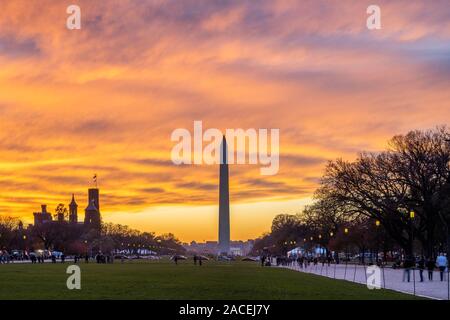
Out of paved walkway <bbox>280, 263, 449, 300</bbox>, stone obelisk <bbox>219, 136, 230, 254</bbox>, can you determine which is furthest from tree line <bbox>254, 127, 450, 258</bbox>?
stone obelisk <bbox>219, 136, 230, 254</bbox>

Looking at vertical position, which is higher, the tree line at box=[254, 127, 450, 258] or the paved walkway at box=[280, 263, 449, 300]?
the tree line at box=[254, 127, 450, 258]

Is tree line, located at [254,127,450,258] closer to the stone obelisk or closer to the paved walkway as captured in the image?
the paved walkway

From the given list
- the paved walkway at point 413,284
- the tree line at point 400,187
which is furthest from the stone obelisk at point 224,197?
the paved walkway at point 413,284

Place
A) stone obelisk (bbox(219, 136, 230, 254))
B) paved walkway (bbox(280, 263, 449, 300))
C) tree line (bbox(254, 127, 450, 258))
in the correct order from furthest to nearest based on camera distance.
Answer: stone obelisk (bbox(219, 136, 230, 254)), tree line (bbox(254, 127, 450, 258)), paved walkway (bbox(280, 263, 449, 300))

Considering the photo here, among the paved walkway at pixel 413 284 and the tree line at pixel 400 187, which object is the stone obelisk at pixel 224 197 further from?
the paved walkway at pixel 413 284

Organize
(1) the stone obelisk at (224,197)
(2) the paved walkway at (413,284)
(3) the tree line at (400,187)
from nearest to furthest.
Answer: (2) the paved walkway at (413,284) < (3) the tree line at (400,187) < (1) the stone obelisk at (224,197)

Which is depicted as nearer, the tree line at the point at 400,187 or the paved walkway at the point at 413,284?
the paved walkway at the point at 413,284

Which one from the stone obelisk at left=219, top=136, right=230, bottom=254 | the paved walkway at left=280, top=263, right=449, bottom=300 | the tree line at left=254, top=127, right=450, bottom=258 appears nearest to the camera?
the paved walkway at left=280, top=263, right=449, bottom=300

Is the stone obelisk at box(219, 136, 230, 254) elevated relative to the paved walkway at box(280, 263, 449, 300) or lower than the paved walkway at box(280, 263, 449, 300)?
elevated

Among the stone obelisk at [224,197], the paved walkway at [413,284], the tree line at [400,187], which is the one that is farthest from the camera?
the stone obelisk at [224,197]

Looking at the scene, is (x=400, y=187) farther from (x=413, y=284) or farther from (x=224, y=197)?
(x=224, y=197)

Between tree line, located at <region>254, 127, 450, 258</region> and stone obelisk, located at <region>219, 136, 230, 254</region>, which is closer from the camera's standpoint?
tree line, located at <region>254, 127, 450, 258</region>

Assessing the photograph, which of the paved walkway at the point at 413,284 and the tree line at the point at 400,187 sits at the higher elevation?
the tree line at the point at 400,187
